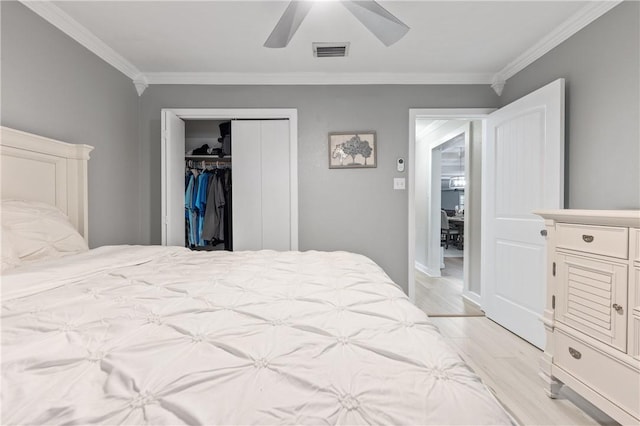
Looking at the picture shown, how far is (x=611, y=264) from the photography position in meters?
1.38

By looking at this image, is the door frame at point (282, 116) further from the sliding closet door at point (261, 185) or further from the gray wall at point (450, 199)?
the gray wall at point (450, 199)

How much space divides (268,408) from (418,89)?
315 centimetres

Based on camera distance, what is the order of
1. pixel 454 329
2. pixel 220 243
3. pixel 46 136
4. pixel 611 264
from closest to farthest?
pixel 611 264
pixel 46 136
pixel 454 329
pixel 220 243

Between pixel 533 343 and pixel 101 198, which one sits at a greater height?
pixel 101 198

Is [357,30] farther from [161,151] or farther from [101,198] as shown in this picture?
[101,198]

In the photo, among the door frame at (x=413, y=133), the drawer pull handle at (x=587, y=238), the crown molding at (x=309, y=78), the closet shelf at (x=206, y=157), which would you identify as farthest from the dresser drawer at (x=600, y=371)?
the closet shelf at (x=206, y=157)

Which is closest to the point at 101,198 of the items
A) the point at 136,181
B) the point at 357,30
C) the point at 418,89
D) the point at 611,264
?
the point at 136,181

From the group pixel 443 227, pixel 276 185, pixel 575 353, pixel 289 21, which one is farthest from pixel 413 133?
pixel 443 227

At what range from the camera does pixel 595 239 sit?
1.45 m

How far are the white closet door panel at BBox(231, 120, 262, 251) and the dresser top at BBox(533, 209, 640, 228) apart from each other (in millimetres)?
2397

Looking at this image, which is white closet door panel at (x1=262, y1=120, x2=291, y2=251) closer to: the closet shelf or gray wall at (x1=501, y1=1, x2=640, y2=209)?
the closet shelf

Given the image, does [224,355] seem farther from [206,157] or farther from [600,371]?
[206,157]

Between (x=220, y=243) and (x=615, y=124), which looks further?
(x=220, y=243)

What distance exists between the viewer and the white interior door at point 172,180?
278 centimetres
